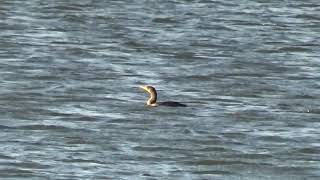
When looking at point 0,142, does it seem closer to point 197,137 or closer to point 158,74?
point 197,137

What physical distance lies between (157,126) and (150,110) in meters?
0.98

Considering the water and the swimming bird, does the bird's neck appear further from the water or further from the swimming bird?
the water

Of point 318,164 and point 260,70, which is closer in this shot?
point 318,164

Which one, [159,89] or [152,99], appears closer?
[152,99]

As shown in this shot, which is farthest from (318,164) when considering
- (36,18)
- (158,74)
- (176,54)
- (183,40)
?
(36,18)

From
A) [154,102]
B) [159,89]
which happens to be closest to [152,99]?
[154,102]

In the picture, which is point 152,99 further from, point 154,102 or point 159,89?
point 159,89

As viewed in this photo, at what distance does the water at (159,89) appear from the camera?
620 inches

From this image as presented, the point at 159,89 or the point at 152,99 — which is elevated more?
the point at 152,99

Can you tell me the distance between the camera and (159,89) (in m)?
20.0

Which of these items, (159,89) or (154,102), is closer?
(154,102)

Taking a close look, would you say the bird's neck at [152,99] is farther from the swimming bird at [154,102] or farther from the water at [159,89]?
the water at [159,89]

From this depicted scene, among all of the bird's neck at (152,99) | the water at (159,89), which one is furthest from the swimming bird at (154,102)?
the water at (159,89)

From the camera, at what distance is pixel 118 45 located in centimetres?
2380
